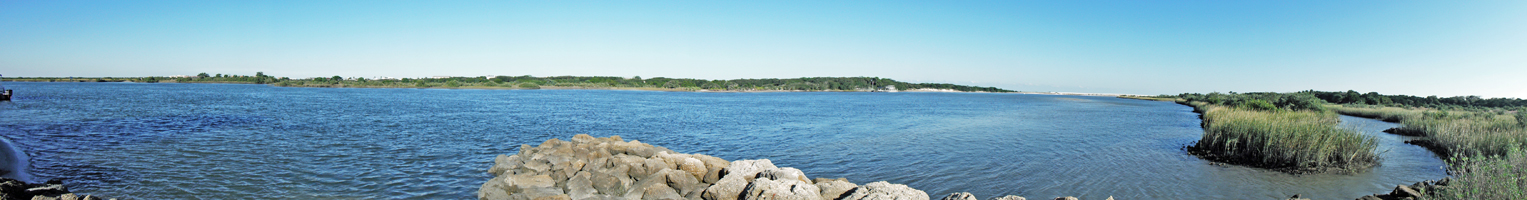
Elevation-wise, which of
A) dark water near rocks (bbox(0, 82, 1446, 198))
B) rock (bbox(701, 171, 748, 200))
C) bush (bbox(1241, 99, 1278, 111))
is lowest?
dark water near rocks (bbox(0, 82, 1446, 198))

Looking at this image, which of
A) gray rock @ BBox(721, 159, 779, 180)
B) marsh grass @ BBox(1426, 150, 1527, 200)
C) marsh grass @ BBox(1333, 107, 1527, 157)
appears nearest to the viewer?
marsh grass @ BBox(1426, 150, 1527, 200)

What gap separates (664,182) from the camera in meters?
8.71

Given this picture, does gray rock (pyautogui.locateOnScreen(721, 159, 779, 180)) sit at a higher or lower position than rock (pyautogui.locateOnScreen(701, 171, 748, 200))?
higher

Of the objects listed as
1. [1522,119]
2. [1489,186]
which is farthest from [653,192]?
[1522,119]

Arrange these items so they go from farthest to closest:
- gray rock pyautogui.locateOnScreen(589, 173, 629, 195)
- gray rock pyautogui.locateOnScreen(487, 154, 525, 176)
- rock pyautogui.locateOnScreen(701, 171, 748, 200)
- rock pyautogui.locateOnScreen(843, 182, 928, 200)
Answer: gray rock pyautogui.locateOnScreen(487, 154, 525, 176), gray rock pyautogui.locateOnScreen(589, 173, 629, 195), rock pyautogui.locateOnScreen(701, 171, 748, 200), rock pyautogui.locateOnScreen(843, 182, 928, 200)

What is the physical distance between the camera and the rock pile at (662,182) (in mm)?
7426

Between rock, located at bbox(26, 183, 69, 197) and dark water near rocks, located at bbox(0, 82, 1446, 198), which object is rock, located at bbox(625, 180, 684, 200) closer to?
dark water near rocks, located at bbox(0, 82, 1446, 198)

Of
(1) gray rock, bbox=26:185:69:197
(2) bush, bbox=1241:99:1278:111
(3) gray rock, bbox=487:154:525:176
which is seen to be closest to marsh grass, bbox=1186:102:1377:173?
(3) gray rock, bbox=487:154:525:176

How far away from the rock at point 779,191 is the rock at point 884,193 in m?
0.51

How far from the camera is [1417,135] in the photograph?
20.1 m

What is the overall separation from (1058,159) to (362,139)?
17448 mm

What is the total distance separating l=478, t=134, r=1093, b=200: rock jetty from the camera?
739cm

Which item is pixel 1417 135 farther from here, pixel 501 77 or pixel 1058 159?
pixel 501 77

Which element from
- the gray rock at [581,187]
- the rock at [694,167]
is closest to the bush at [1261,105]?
the rock at [694,167]
